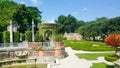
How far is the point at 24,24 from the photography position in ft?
168

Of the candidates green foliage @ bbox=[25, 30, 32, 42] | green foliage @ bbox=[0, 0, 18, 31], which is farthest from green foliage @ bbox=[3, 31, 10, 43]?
green foliage @ bbox=[0, 0, 18, 31]

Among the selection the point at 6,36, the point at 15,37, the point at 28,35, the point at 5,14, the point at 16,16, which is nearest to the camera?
the point at 6,36

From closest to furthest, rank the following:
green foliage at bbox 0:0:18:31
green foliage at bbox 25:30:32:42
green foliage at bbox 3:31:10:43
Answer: green foliage at bbox 3:31:10:43, green foliage at bbox 25:30:32:42, green foliage at bbox 0:0:18:31

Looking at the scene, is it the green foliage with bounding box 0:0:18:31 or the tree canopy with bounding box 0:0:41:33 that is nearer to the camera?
the green foliage with bounding box 0:0:18:31

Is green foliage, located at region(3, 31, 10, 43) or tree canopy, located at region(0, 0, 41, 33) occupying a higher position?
tree canopy, located at region(0, 0, 41, 33)

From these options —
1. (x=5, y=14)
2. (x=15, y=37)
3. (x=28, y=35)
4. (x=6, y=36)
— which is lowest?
(x=15, y=37)

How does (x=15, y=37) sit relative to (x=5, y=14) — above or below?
below

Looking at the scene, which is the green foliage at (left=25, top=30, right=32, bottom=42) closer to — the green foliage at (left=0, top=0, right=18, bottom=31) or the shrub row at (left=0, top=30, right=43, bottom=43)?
the shrub row at (left=0, top=30, right=43, bottom=43)

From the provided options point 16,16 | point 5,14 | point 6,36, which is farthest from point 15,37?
point 5,14

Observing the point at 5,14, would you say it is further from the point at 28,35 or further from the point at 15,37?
the point at 15,37

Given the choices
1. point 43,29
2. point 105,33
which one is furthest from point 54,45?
point 105,33

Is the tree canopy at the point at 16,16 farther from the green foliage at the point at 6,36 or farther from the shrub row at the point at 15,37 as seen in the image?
the green foliage at the point at 6,36

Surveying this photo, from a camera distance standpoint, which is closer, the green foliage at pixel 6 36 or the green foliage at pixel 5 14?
the green foliage at pixel 6 36

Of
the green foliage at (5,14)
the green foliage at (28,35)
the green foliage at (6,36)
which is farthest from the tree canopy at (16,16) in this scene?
the green foliage at (6,36)
